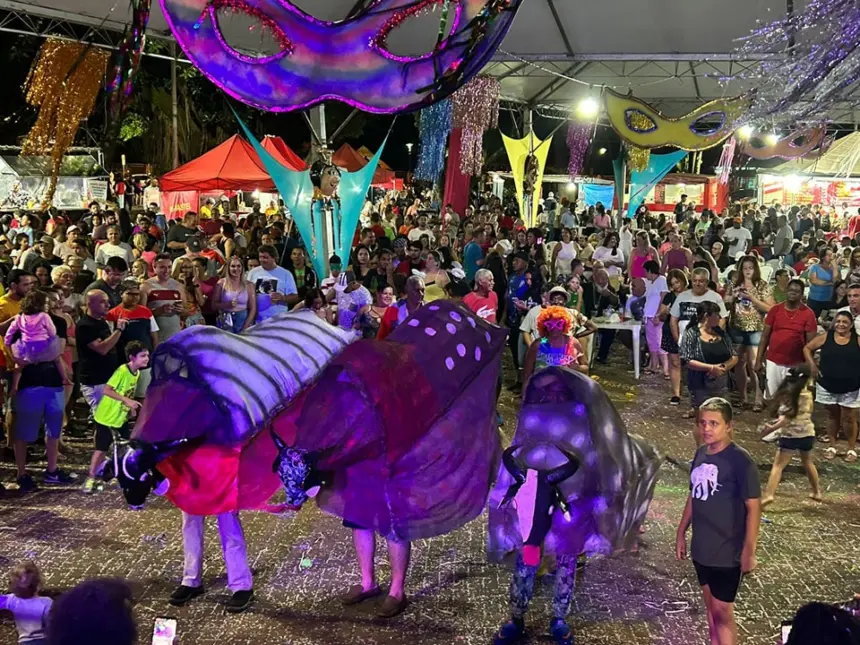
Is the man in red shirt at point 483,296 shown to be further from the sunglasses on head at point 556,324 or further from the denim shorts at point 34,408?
the denim shorts at point 34,408

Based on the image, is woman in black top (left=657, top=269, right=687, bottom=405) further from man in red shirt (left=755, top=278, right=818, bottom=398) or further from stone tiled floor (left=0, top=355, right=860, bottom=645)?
stone tiled floor (left=0, top=355, right=860, bottom=645)

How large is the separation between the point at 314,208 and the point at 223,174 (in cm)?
695

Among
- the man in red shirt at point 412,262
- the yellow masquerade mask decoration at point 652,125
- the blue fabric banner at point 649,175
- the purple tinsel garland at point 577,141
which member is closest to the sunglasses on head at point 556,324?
the man in red shirt at point 412,262

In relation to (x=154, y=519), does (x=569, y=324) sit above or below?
above

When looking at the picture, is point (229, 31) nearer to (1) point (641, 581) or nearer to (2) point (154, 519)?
(2) point (154, 519)

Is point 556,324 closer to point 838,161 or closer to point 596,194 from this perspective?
point 838,161

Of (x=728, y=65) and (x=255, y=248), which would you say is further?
(x=728, y=65)

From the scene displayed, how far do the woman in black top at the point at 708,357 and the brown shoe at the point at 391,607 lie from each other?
141 inches

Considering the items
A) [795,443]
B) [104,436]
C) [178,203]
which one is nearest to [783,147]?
[178,203]

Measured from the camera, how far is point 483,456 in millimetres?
4930

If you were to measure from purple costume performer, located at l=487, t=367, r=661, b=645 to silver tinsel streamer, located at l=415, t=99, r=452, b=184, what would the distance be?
567 inches

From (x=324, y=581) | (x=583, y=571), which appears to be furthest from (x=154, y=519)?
(x=583, y=571)

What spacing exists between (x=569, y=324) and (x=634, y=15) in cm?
1077

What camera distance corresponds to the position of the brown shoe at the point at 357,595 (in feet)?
15.5
